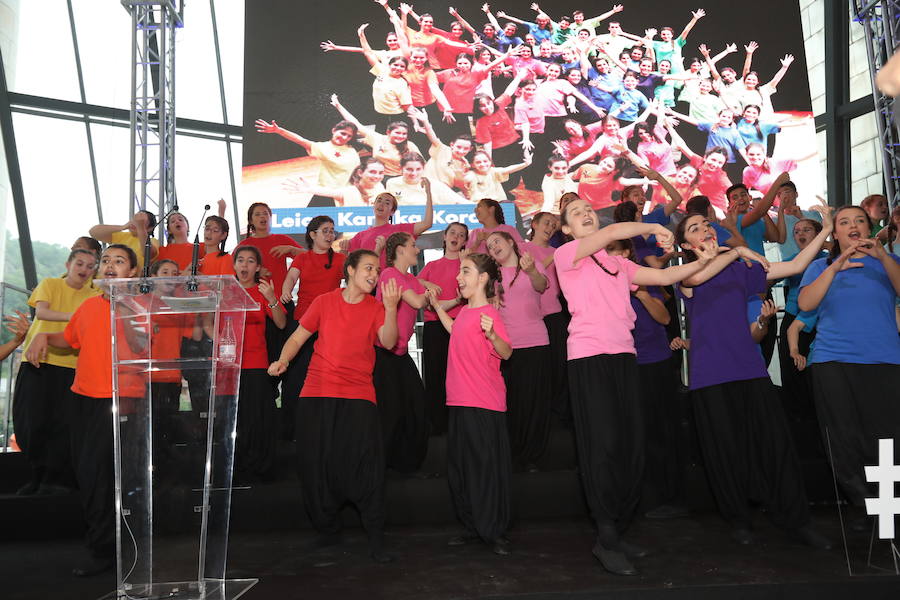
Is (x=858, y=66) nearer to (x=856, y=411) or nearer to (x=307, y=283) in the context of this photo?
(x=856, y=411)

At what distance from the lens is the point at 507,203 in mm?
8547

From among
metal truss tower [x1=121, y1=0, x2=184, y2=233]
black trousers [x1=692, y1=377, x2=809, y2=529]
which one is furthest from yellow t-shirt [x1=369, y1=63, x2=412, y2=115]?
black trousers [x1=692, y1=377, x2=809, y2=529]

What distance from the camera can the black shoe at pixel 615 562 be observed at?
121 inches

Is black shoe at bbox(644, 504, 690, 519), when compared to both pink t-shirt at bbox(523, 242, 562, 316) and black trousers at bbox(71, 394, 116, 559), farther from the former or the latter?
black trousers at bbox(71, 394, 116, 559)

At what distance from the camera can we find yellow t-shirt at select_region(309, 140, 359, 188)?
851 cm

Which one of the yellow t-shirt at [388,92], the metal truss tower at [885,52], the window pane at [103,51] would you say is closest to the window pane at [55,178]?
the window pane at [103,51]

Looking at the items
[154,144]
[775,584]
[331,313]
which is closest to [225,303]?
[331,313]

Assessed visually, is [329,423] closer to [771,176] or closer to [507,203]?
[507,203]

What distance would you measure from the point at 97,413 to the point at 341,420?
1141 mm

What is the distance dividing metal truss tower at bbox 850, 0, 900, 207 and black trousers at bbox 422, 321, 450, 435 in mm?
5252

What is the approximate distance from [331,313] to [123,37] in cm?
882

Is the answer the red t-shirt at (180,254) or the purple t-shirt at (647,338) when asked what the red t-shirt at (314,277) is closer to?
the red t-shirt at (180,254)

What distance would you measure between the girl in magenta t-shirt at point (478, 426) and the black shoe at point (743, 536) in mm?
1078

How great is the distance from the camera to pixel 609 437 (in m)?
3.23
